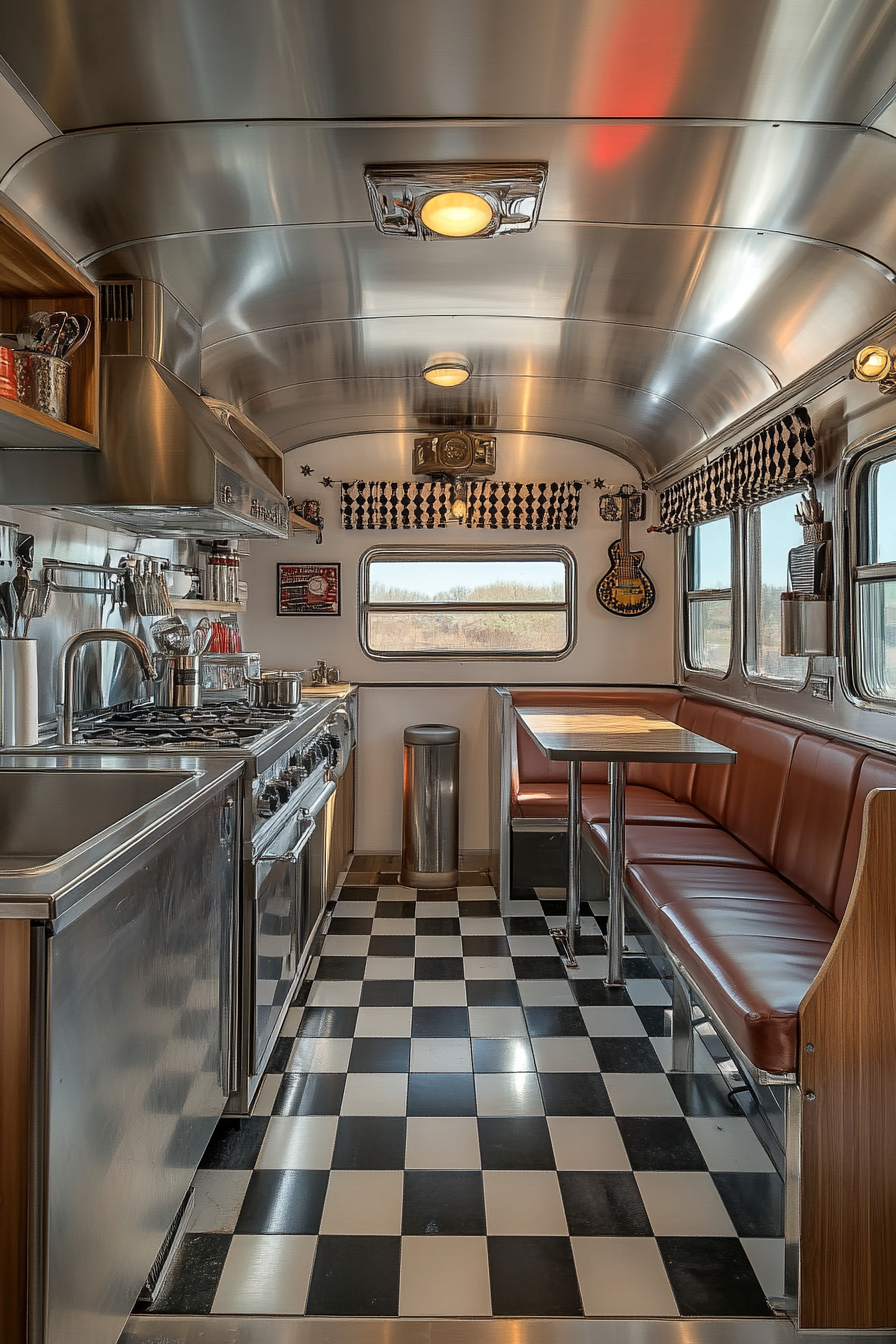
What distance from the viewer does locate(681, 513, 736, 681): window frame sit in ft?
15.5

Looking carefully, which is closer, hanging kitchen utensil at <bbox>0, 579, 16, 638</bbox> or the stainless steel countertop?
the stainless steel countertop

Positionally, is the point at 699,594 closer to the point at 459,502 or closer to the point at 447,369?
the point at 459,502

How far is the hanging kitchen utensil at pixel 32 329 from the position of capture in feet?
7.77

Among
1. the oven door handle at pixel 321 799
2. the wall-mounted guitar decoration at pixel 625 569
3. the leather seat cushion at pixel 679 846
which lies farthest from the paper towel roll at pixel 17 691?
the wall-mounted guitar decoration at pixel 625 569

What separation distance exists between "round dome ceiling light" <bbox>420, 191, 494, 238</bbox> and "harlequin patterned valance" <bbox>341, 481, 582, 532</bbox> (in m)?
3.07

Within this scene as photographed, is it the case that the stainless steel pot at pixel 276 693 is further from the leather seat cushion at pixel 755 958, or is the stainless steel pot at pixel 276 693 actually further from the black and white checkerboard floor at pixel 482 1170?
the leather seat cushion at pixel 755 958

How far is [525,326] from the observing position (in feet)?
12.4

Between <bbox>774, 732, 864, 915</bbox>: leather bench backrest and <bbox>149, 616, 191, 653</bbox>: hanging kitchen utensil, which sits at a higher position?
<bbox>149, 616, 191, 653</bbox>: hanging kitchen utensil

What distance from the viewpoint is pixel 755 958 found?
230 cm

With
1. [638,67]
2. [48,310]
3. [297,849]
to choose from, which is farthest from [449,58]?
[297,849]

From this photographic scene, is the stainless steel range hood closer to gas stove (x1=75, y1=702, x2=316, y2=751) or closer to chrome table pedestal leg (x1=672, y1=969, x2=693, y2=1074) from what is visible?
gas stove (x1=75, y1=702, x2=316, y2=751)

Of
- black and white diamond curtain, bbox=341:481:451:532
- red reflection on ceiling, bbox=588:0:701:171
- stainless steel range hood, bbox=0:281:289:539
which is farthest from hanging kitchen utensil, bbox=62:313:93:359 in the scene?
black and white diamond curtain, bbox=341:481:451:532

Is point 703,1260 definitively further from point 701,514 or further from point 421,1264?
point 701,514

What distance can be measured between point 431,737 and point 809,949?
304cm
